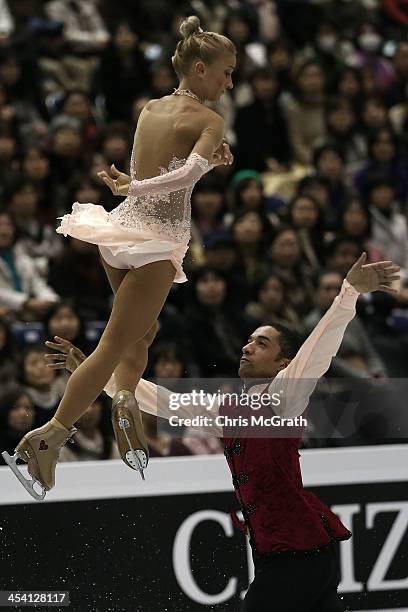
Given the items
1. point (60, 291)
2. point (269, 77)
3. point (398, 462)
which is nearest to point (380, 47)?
point (269, 77)

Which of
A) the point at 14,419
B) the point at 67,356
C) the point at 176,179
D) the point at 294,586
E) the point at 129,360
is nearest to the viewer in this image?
the point at 176,179

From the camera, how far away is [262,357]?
4.49m

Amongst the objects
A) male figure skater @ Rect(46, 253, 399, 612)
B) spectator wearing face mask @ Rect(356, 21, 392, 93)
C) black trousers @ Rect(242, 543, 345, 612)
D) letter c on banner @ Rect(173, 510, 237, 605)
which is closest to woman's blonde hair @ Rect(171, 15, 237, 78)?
male figure skater @ Rect(46, 253, 399, 612)

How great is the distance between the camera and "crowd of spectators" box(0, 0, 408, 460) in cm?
677

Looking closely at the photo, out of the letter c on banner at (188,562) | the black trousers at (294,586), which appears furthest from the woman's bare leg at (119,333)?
the letter c on banner at (188,562)

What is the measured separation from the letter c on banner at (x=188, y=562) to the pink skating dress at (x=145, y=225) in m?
1.64

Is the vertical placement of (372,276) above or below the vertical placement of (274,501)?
above

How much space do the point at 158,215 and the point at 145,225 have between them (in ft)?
0.18

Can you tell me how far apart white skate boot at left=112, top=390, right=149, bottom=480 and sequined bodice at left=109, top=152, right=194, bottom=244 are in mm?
557

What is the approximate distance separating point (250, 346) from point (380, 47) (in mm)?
7265

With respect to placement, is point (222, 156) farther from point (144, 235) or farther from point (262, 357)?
point (262, 357)

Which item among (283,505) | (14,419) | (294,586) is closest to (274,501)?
(283,505)

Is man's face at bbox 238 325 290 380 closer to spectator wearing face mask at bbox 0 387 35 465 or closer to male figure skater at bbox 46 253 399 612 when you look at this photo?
male figure skater at bbox 46 253 399 612

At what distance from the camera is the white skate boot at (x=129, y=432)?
3.91 m
